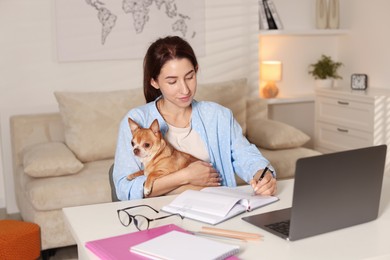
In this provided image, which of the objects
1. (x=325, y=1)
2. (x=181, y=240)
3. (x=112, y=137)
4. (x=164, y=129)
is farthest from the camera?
(x=325, y=1)

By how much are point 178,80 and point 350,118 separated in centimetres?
261

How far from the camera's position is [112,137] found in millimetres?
3590

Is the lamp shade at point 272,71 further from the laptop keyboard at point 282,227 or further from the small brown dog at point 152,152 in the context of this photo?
the laptop keyboard at point 282,227

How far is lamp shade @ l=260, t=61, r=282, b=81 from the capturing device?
462 cm

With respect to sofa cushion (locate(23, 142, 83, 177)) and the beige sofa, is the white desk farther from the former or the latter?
sofa cushion (locate(23, 142, 83, 177))

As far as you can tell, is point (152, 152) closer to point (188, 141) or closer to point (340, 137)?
point (188, 141)

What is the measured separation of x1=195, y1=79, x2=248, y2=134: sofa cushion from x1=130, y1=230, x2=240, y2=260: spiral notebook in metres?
2.42

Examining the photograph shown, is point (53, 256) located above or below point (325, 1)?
below

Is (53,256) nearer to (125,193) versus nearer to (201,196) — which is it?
(125,193)

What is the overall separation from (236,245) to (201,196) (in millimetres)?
344

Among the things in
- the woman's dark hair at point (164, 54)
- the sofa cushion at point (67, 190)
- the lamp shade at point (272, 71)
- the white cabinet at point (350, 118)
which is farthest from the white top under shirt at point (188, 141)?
the lamp shade at point (272, 71)

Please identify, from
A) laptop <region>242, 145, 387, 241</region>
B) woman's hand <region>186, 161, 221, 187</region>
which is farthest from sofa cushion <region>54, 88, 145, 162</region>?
laptop <region>242, 145, 387, 241</region>

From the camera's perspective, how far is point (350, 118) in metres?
4.44

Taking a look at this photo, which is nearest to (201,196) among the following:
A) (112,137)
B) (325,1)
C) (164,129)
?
(164,129)
